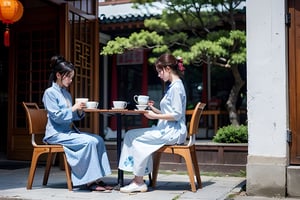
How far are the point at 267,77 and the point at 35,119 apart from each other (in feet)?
8.72

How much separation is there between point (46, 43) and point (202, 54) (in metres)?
2.69

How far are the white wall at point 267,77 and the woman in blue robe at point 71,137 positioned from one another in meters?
1.65

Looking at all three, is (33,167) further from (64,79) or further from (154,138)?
(154,138)

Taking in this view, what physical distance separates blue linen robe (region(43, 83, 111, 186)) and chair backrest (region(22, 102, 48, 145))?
0.23 m

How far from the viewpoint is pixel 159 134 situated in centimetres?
459

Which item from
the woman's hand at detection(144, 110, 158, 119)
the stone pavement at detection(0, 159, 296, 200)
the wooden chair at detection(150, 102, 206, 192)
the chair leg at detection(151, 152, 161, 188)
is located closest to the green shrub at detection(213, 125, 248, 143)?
the stone pavement at detection(0, 159, 296, 200)

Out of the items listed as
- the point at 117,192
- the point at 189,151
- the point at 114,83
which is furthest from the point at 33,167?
the point at 114,83

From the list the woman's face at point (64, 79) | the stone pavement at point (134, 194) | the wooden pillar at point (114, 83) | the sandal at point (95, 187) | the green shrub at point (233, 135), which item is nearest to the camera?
the stone pavement at point (134, 194)

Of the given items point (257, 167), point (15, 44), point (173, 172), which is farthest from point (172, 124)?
point (15, 44)

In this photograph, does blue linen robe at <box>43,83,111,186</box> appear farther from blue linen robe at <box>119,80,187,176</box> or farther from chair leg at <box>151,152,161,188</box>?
chair leg at <box>151,152,161,188</box>

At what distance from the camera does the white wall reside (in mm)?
4387

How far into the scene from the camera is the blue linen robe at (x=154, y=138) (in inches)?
178

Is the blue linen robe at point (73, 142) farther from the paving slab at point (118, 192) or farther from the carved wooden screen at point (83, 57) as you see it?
the carved wooden screen at point (83, 57)

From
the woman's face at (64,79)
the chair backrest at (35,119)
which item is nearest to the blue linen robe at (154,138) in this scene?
the woman's face at (64,79)
